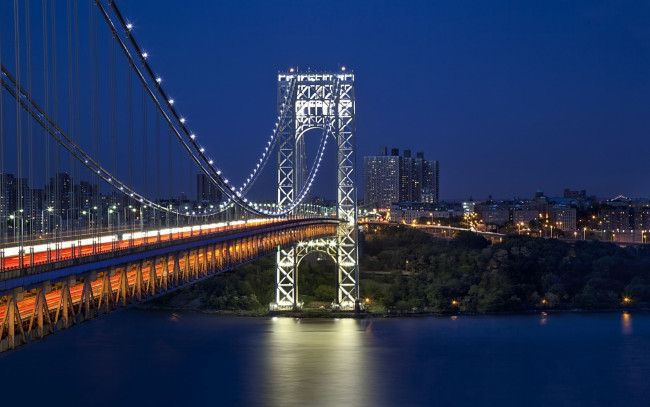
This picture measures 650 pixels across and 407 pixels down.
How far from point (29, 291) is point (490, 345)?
16235 millimetres

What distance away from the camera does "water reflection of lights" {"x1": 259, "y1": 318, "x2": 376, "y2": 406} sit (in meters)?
18.5

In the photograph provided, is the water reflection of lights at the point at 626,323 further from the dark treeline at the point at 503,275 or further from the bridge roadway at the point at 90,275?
the bridge roadway at the point at 90,275

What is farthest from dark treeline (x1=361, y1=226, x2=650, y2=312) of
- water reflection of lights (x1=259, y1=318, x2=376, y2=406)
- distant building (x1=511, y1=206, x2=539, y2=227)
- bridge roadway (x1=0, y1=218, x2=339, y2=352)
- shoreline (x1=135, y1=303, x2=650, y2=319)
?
distant building (x1=511, y1=206, x2=539, y2=227)

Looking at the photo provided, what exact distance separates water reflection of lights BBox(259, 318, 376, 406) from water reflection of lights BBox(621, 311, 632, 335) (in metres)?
7.89

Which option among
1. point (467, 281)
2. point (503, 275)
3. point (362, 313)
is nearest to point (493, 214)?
point (503, 275)

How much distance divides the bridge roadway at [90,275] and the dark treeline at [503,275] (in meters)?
13.8

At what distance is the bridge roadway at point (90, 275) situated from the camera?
392 inches

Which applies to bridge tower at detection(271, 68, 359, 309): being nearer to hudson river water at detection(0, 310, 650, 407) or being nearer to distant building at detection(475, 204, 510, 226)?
hudson river water at detection(0, 310, 650, 407)

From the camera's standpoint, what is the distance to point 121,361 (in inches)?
843

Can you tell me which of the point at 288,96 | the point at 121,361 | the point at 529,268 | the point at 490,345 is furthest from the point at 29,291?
the point at 529,268

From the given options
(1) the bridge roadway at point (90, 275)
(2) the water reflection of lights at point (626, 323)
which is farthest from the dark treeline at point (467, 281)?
(1) the bridge roadway at point (90, 275)

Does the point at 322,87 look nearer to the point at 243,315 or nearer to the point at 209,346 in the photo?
the point at 243,315

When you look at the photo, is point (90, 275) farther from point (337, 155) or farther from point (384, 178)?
point (384, 178)

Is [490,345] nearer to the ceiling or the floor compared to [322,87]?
nearer to the floor
